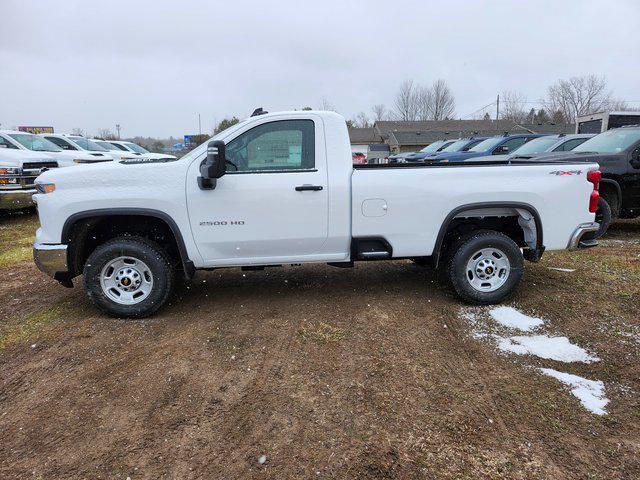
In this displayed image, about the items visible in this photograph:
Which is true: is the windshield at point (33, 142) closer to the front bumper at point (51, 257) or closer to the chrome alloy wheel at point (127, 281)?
the front bumper at point (51, 257)

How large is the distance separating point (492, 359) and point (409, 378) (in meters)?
0.81

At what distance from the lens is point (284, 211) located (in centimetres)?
443

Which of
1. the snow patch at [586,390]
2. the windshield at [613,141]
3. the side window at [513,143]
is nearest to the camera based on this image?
the snow patch at [586,390]

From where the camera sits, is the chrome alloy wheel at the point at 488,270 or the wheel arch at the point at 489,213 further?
the chrome alloy wheel at the point at 488,270

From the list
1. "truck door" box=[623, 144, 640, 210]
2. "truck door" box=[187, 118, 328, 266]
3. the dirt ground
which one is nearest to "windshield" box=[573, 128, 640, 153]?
"truck door" box=[623, 144, 640, 210]

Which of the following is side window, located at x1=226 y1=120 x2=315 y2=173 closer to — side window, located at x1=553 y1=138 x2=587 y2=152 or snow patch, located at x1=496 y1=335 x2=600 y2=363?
snow patch, located at x1=496 y1=335 x2=600 y2=363

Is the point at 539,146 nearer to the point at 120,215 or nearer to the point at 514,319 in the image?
the point at 514,319

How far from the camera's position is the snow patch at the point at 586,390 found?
3049mm

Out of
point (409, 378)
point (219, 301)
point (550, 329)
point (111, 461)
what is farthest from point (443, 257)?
point (111, 461)

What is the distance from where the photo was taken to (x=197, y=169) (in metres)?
A: 4.39

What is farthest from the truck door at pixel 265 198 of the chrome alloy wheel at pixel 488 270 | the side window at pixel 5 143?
the side window at pixel 5 143

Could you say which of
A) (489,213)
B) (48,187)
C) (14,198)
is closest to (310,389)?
(489,213)

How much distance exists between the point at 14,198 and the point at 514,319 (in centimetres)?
1032

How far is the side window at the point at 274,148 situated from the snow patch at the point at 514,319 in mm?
2430
